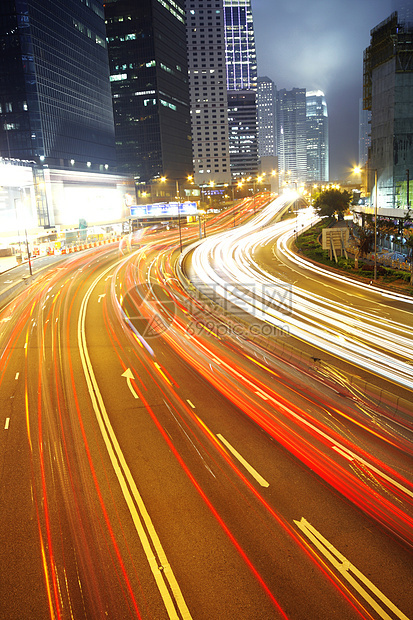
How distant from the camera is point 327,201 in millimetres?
75625

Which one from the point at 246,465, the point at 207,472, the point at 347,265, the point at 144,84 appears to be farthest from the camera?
the point at 144,84

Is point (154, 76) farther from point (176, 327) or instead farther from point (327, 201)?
point (176, 327)

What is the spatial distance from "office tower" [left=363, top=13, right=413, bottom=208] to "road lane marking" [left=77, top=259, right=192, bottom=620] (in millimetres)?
61696

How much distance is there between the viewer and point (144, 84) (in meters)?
165

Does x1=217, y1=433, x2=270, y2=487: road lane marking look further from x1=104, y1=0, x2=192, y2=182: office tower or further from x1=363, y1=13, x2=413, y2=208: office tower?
x1=104, y1=0, x2=192, y2=182: office tower

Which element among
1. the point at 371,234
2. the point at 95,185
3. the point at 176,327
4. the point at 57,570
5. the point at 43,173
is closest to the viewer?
the point at 57,570

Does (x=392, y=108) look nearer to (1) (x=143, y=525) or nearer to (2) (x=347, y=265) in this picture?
(2) (x=347, y=265)

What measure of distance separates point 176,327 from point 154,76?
546 feet

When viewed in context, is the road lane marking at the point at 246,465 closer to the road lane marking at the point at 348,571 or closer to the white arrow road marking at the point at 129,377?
the road lane marking at the point at 348,571

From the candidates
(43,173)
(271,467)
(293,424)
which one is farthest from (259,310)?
(43,173)

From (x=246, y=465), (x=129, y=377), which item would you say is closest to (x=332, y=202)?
(x=129, y=377)

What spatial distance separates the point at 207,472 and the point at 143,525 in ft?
7.84

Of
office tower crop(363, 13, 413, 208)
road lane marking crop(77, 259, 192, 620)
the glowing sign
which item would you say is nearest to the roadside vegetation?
office tower crop(363, 13, 413, 208)

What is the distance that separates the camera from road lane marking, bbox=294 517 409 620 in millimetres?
7363
